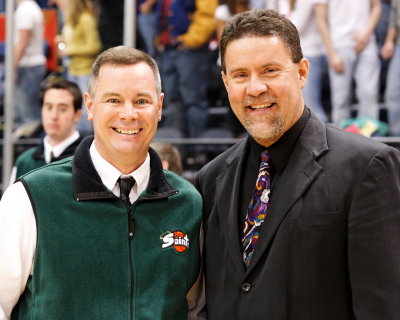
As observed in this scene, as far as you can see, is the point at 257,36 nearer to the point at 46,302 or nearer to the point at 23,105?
the point at 46,302

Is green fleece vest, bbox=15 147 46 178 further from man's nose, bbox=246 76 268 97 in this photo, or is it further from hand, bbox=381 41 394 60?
hand, bbox=381 41 394 60

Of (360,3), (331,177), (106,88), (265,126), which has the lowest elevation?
(331,177)

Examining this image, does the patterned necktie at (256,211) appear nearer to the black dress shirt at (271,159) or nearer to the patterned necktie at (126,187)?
the black dress shirt at (271,159)

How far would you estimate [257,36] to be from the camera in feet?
6.82

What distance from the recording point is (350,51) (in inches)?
199

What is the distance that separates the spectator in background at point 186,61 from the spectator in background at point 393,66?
1.61m

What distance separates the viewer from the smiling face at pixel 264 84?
6.80 ft

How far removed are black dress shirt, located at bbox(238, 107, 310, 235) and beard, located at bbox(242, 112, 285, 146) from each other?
36 millimetres

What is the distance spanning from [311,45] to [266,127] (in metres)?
3.29

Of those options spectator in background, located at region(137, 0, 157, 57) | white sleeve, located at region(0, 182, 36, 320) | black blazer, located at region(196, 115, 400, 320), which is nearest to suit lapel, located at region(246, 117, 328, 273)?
black blazer, located at region(196, 115, 400, 320)

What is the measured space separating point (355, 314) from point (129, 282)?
0.75 m

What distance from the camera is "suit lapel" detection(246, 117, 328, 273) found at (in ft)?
6.60

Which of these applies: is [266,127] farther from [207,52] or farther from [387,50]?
[207,52]

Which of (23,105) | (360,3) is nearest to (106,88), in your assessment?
(360,3)
